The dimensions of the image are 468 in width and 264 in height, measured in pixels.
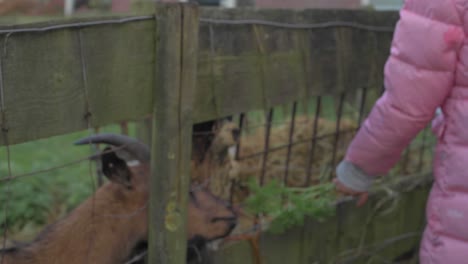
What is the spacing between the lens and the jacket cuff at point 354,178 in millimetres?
2947

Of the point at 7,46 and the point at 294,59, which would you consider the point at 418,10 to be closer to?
the point at 294,59

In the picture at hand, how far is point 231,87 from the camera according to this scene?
305 centimetres

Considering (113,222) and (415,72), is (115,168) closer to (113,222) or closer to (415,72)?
(113,222)

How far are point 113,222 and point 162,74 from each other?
0.68 meters

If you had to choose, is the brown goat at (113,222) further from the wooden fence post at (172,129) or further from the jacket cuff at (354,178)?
the jacket cuff at (354,178)

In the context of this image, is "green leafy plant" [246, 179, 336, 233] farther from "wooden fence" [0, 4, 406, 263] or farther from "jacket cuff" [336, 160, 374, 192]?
"wooden fence" [0, 4, 406, 263]

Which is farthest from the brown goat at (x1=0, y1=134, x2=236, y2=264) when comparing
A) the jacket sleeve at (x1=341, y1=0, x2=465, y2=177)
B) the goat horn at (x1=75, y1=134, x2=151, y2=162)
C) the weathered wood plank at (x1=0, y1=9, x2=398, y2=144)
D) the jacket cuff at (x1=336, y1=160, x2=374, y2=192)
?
the jacket sleeve at (x1=341, y1=0, x2=465, y2=177)

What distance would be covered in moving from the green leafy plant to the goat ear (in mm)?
720

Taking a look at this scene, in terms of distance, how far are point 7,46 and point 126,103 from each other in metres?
0.53

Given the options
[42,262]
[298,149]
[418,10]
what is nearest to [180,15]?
[418,10]

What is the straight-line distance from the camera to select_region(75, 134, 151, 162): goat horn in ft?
8.40

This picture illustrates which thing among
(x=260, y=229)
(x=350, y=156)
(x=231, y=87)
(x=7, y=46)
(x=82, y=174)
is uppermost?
(x=7, y=46)

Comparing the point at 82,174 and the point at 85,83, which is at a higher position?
the point at 85,83

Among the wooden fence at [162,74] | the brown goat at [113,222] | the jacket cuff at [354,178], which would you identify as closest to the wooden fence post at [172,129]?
the wooden fence at [162,74]
